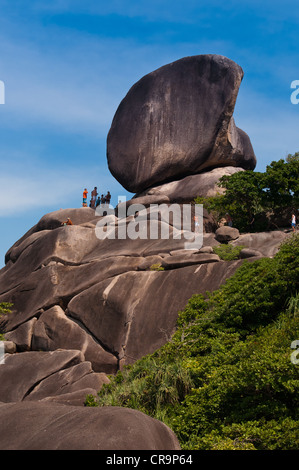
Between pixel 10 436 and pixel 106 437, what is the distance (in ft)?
5.47

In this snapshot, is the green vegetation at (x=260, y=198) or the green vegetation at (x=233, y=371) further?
the green vegetation at (x=260, y=198)

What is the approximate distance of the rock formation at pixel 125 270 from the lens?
28.4 ft

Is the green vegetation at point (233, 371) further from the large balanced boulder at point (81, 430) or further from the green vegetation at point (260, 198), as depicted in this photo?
the green vegetation at point (260, 198)

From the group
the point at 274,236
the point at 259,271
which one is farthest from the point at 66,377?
the point at 274,236

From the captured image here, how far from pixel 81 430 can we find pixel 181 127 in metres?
30.6

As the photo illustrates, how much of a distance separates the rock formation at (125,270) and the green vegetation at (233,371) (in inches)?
87.9

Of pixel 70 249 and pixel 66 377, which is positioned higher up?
pixel 70 249

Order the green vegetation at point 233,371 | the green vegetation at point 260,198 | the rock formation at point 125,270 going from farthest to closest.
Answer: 1. the green vegetation at point 260,198
2. the green vegetation at point 233,371
3. the rock formation at point 125,270

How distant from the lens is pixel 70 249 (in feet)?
94.6

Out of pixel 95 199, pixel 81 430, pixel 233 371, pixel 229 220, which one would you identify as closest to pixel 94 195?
pixel 95 199

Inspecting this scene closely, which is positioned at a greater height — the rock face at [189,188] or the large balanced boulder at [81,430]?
the rock face at [189,188]

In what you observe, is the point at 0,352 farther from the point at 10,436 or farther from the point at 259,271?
the point at 10,436

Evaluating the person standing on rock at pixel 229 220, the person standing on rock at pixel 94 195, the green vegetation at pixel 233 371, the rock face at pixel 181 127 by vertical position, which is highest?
the rock face at pixel 181 127

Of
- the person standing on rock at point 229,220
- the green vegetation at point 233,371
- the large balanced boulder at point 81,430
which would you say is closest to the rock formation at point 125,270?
the large balanced boulder at point 81,430
